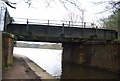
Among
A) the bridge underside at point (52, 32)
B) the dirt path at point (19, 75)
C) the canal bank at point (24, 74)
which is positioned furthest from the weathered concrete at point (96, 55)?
the dirt path at point (19, 75)

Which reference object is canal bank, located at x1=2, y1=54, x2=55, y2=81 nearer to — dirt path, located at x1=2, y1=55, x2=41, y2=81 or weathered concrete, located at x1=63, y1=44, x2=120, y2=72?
dirt path, located at x1=2, y1=55, x2=41, y2=81

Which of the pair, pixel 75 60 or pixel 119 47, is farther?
pixel 75 60

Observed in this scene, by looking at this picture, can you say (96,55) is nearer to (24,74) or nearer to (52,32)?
(52,32)

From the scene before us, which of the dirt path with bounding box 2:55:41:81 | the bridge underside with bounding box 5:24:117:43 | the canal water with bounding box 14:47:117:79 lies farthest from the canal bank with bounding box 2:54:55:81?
the bridge underside with bounding box 5:24:117:43

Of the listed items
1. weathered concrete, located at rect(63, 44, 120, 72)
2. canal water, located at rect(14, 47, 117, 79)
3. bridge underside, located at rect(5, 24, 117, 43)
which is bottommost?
canal water, located at rect(14, 47, 117, 79)

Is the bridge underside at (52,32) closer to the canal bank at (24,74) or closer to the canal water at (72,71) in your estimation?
the canal water at (72,71)

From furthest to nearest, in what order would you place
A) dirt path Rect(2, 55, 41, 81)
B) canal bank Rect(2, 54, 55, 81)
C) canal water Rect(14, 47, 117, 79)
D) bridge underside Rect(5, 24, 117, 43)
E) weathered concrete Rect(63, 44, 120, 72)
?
bridge underside Rect(5, 24, 117, 43) → weathered concrete Rect(63, 44, 120, 72) → canal water Rect(14, 47, 117, 79) → canal bank Rect(2, 54, 55, 81) → dirt path Rect(2, 55, 41, 81)

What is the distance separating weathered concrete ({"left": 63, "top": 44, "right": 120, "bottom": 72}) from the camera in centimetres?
2044

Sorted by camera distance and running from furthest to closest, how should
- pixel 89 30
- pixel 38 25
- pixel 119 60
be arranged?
1. pixel 89 30
2. pixel 38 25
3. pixel 119 60

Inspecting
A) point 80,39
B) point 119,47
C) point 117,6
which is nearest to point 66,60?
point 80,39

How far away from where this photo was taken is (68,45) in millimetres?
34781

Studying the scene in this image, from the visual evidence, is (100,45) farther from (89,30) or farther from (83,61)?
(83,61)

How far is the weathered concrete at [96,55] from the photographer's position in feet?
67.1

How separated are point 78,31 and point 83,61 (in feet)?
19.0
